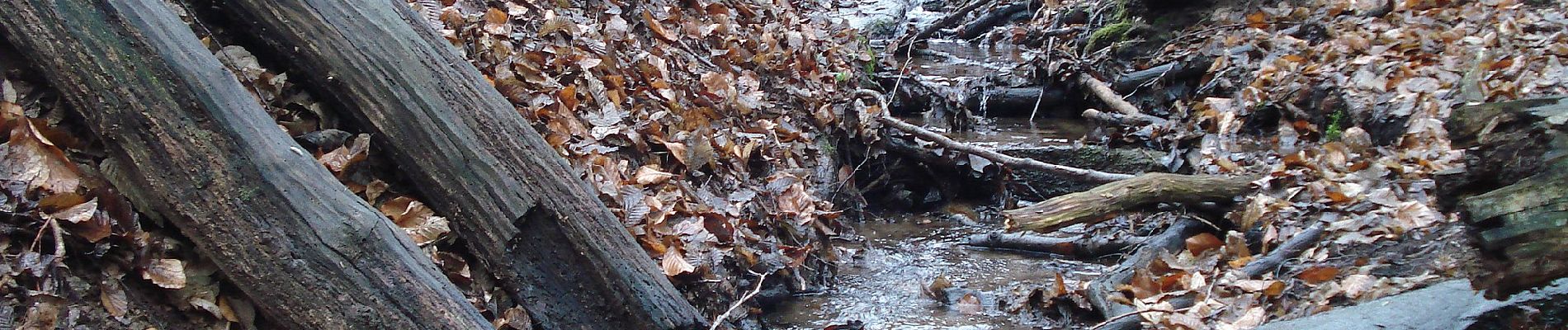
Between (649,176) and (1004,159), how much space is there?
9.78ft

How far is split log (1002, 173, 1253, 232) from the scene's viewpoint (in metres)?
4.85

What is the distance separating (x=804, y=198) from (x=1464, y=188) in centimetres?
292

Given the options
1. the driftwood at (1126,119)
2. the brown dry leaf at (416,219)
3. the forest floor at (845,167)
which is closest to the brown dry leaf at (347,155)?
the forest floor at (845,167)

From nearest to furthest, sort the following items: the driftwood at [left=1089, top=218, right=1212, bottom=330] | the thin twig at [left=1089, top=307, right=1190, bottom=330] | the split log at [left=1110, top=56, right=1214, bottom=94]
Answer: the thin twig at [left=1089, top=307, right=1190, bottom=330] < the driftwood at [left=1089, top=218, right=1212, bottom=330] < the split log at [left=1110, top=56, right=1214, bottom=94]

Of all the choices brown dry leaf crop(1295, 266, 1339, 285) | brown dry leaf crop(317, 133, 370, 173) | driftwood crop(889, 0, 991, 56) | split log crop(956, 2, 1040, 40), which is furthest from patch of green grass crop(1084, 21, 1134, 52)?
brown dry leaf crop(317, 133, 370, 173)

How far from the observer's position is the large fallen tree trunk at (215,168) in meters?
2.24

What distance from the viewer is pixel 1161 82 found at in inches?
295

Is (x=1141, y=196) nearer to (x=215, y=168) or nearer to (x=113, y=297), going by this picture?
(x=215, y=168)

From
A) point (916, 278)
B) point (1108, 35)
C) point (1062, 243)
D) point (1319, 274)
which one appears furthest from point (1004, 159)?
point (1108, 35)

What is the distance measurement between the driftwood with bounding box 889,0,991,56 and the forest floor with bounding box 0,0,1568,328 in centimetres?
233

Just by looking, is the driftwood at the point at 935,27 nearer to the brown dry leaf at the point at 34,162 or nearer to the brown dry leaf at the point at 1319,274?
the brown dry leaf at the point at 1319,274

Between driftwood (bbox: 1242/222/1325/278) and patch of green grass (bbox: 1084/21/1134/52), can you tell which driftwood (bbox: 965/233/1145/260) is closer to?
driftwood (bbox: 1242/222/1325/278)

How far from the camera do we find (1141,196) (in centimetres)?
491

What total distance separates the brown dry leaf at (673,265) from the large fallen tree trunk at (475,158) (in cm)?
29
